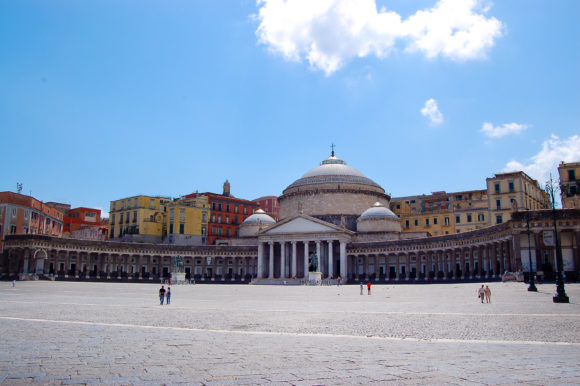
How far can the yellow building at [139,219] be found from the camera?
9112 cm

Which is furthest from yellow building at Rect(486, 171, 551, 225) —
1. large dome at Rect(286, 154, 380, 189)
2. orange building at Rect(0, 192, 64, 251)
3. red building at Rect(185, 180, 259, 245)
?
orange building at Rect(0, 192, 64, 251)

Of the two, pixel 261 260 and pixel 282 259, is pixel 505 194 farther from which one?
pixel 261 260

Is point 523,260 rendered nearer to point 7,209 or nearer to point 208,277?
point 208,277

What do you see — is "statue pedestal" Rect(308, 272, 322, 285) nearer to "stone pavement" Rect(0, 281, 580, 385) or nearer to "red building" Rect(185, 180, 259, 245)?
"red building" Rect(185, 180, 259, 245)

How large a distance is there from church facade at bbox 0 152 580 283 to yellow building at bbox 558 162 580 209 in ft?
48.4

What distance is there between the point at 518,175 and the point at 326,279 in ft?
106

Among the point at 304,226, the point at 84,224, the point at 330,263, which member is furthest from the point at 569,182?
the point at 84,224

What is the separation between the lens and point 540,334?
578 inches

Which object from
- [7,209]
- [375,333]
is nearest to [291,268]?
[7,209]

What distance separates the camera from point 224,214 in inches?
3969

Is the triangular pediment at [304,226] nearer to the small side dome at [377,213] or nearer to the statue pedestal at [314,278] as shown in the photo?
the small side dome at [377,213]

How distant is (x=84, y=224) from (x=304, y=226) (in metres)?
49.6

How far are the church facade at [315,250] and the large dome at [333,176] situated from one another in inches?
8.3

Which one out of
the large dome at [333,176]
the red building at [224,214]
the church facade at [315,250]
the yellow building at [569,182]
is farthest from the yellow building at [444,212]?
the red building at [224,214]
